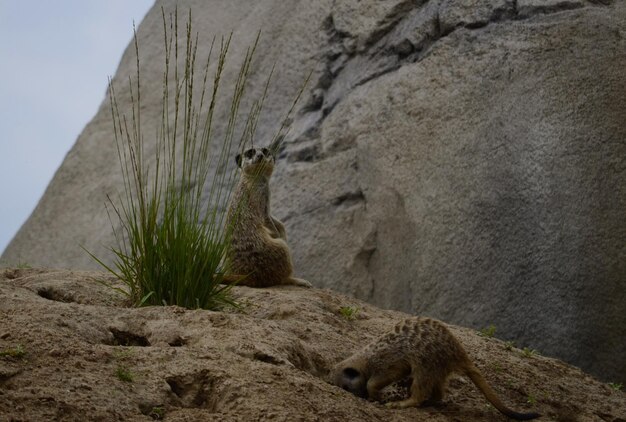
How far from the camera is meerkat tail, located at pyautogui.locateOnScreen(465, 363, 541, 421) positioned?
4.38 m

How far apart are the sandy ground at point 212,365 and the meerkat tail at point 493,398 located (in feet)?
0.24

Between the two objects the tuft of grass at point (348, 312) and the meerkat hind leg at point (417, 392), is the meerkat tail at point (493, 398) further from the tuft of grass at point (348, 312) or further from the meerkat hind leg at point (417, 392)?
the tuft of grass at point (348, 312)

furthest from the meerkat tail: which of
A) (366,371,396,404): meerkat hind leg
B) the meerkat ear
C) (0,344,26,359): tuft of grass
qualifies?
(0,344,26,359): tuft of grass

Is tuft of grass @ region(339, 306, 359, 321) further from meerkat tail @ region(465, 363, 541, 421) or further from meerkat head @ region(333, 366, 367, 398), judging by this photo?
meerkat tail @ region(465, 363, 541, 421)

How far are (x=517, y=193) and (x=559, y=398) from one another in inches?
84.5

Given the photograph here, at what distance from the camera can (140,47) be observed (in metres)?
11.1

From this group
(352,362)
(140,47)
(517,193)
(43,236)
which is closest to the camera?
(352,362)

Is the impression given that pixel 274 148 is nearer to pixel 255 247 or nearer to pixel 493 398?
pixel 255 247

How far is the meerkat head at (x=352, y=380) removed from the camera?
14.6 feet

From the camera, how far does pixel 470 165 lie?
722 centimetres

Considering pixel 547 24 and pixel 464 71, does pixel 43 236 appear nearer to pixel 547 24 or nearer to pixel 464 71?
pixel 464 71

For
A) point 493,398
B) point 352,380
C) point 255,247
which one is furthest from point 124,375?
point 255,247

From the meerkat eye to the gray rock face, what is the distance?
8.25 feet

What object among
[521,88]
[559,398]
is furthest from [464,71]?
[559,398]
